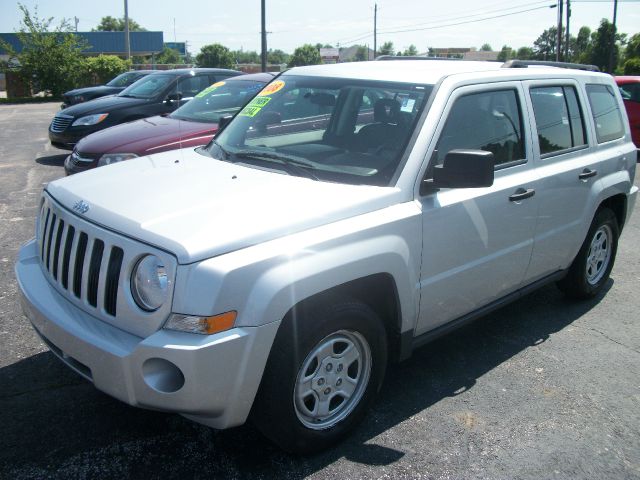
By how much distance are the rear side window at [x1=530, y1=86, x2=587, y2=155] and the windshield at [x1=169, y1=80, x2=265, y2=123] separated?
461cm

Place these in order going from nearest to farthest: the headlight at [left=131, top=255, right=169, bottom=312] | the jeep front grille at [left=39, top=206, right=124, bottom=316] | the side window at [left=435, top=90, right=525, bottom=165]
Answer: the headlight at [left=131, top=255, right=169, bottom=312]
the jeep front grille at [left=39, top=206, right=124, bottom=316]
the side window at [left=435, top=90, right=525, bottom=165]

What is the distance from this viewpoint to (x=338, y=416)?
10.5 ft

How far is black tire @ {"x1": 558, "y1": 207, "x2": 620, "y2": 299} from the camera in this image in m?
5.03

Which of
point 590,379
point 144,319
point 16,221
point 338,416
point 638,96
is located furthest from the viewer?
point 638,96

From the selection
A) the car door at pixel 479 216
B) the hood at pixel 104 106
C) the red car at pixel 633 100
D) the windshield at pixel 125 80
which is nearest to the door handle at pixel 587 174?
the car door at pixel 479 216

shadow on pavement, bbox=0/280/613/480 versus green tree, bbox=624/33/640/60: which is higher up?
green tree, bbox=624/33/640/60

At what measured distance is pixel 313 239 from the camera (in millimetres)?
2842

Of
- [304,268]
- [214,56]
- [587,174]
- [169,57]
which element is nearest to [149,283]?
[304,268]

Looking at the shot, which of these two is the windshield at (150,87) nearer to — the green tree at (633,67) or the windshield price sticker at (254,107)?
the windshield price sticker at (254,107)

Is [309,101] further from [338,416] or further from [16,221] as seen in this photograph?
[16,221]

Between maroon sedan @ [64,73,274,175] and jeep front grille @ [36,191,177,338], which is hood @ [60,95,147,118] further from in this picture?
jeep front grille @ [36,191,177,338]

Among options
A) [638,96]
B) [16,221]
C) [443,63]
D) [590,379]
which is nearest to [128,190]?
[443,63]

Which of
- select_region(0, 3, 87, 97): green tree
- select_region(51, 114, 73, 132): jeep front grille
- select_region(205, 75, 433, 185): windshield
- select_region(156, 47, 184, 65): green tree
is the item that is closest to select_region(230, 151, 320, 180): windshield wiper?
select_region(205, 75, 433, 185): windshield

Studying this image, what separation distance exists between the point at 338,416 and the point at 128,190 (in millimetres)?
1590
